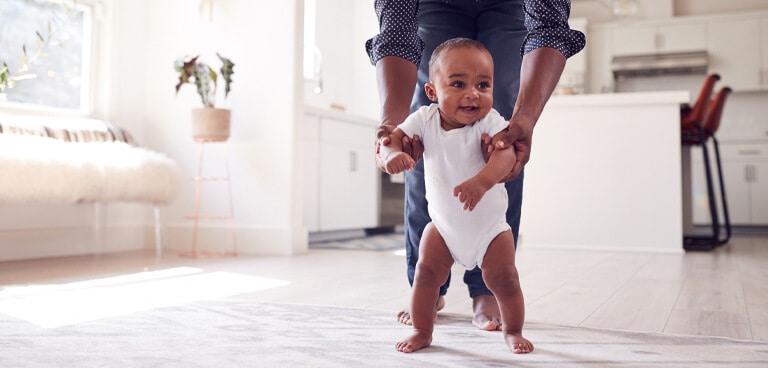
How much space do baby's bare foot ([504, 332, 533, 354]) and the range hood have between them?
21.1ft

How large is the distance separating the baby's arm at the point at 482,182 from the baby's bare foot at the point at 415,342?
1.01 feet

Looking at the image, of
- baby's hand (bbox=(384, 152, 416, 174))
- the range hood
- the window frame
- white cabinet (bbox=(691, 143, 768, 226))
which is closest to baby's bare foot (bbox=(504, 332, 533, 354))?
baby's hand (bbox=(384, 152, 416, 174))

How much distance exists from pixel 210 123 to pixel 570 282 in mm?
1892

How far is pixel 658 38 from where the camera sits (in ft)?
24.0

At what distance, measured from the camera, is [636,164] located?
4.18 metres

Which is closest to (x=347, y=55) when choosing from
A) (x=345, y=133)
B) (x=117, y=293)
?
(x=345, y=133)

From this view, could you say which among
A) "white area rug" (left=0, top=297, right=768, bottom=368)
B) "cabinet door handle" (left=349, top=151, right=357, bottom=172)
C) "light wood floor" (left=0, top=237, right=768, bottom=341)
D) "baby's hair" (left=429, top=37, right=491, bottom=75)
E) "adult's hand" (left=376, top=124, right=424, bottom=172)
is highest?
"baby's hair" (left=429, top=37, right=491, bottom=75)

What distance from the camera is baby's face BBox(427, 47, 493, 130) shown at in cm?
124

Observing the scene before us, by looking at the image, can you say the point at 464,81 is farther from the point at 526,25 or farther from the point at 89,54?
the point at 89,54

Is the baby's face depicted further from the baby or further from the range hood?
the range hood

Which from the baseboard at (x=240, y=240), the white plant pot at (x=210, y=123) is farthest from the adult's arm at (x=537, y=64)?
the baseboard at (x=240, y=240)

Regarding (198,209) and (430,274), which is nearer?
(430,274)

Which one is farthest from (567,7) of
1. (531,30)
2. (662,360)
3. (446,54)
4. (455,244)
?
(662,360)

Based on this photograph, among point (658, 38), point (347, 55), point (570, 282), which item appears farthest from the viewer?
point (658, 38)
